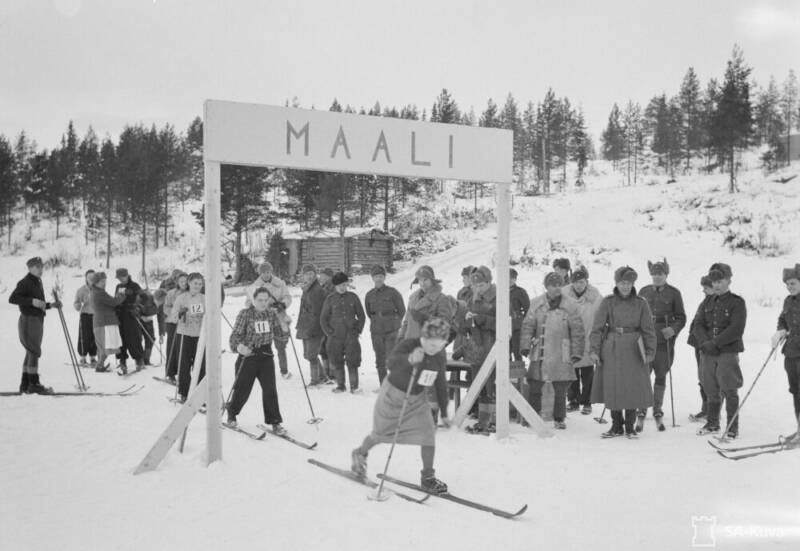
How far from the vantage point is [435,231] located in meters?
37.5

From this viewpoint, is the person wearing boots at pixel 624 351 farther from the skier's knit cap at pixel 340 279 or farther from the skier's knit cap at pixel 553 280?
the skier's knit cap at pixel 340 279

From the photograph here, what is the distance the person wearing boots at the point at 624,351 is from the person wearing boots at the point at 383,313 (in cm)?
306

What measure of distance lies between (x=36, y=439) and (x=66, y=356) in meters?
7.28

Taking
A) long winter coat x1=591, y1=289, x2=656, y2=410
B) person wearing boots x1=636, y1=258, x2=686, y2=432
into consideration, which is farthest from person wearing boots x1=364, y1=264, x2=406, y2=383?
person wearing boots x1=636, y1=258, x2=686, y2=432

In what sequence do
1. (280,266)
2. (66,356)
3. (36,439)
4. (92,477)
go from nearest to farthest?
1. (92,477)
2. (36,439)
3. (66,356)
4. (280,266)

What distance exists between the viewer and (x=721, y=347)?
257 inches

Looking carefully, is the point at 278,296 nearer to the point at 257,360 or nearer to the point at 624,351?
the point at 257,360

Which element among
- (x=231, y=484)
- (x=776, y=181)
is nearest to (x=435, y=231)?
(x=776, y=181)

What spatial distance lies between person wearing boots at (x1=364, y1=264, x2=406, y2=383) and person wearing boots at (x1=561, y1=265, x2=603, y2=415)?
2.47 meters

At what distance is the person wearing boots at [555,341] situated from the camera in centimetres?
688

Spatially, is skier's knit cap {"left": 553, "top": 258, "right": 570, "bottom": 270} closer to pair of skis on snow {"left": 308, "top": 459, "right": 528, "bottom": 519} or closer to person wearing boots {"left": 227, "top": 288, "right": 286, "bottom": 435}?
person wearing boots {"left": 227, "top": 288, "right": 286, "bottom": 435}

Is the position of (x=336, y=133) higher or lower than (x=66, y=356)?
higher

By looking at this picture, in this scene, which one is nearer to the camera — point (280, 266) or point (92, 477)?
point (92, 477)

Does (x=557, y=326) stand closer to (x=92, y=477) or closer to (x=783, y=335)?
(x=783, y=335)
